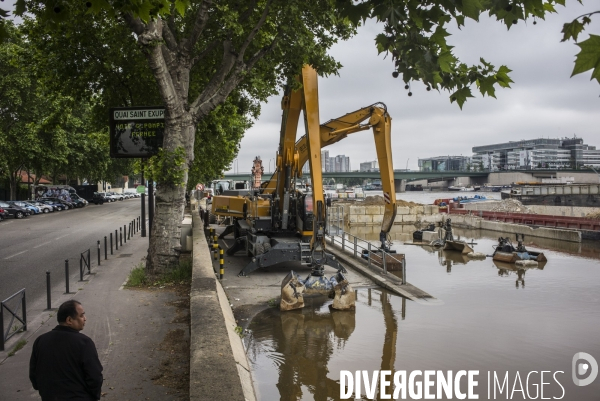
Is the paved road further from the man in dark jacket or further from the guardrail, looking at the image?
the guardrail

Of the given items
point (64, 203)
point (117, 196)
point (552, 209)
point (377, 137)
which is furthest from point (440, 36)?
point (117, 196)

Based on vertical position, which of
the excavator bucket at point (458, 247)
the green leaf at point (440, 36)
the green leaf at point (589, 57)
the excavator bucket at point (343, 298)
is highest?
the green leaf at point (440, 36)

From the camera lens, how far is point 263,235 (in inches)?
779

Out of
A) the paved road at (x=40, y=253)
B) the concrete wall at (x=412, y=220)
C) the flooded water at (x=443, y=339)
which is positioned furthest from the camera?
the concrete wall at (x=412, y=220)

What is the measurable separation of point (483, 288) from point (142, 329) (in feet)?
42.3

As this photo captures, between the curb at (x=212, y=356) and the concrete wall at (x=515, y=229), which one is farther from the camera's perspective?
the concrete wall at (x=515, y=229)

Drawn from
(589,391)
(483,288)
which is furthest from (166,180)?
(483,288)

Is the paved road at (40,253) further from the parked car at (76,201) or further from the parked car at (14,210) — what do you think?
the parked car at (76,201)

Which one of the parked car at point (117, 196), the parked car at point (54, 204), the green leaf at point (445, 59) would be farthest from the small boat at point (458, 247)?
the parked car at point (117, 196)

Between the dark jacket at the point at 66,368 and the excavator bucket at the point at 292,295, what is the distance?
9.01 metres

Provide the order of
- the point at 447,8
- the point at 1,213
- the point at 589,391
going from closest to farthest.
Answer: the point at 447,8
the point at 589,391
the point at 1,213

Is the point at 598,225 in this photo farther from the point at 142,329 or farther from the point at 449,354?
the point at 142,329

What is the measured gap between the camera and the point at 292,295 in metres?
13.6

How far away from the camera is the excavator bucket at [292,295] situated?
13523mm
